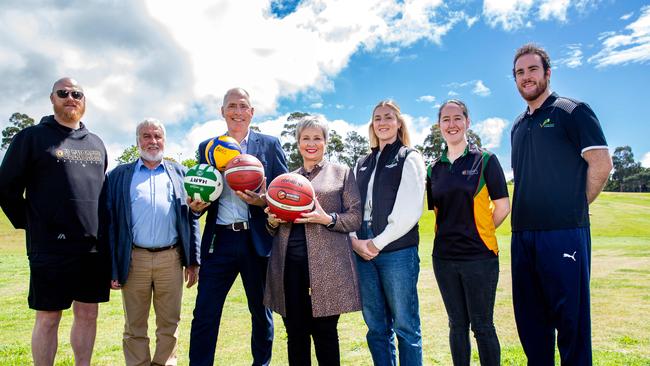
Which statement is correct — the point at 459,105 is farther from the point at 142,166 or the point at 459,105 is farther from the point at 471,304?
the point at 142,166

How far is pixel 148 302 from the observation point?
479cm

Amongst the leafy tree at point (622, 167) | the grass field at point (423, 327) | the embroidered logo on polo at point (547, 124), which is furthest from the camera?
the leafy tree at point (622, 167)

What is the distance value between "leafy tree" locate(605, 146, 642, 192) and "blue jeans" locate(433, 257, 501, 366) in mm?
119543

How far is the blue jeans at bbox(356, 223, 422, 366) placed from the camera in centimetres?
387

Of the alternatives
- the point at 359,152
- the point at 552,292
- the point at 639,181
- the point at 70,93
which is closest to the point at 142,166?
the point at 70,93

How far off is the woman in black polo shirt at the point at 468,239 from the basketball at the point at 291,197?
1305 mm

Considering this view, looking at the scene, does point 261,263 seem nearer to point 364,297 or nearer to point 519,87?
point 364,297

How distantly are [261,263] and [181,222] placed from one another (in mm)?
1029

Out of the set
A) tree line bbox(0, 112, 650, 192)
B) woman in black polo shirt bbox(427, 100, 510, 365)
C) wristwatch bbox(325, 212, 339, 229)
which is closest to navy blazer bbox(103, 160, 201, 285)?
wristwatch bbox(325, 212, 339, 229)

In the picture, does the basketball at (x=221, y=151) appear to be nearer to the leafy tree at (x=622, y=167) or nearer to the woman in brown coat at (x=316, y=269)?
the woman in brown coat at (x=316, y=269)

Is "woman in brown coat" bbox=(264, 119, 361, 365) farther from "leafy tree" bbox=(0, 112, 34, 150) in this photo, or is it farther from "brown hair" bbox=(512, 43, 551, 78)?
"leafy tree" bbox=(0, 112, 34, 150)

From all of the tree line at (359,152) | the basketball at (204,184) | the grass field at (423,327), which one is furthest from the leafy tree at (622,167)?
the basketball at (204,184)

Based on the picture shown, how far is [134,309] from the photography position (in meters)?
4.70

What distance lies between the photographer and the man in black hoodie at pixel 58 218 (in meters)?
4.37
